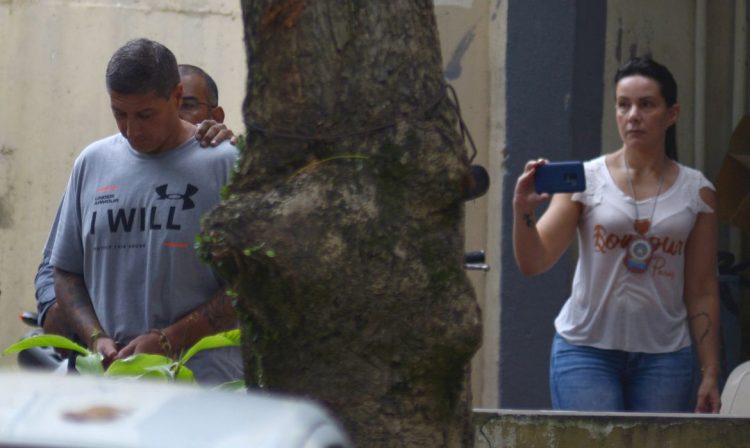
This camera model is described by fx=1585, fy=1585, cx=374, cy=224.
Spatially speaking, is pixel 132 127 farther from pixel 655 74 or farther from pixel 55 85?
pixel 55 85

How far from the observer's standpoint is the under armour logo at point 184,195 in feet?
15.6

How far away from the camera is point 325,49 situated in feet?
12.0

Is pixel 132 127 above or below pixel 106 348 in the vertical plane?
above

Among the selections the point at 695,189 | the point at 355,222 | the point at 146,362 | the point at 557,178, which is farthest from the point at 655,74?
the point at 355,222

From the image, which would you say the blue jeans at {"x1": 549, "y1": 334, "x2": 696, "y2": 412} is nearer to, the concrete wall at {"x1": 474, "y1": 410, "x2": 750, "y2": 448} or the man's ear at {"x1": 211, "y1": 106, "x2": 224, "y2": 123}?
the concrete wall at {"x1": 474, "y1": 410, "x2": 750, "y2": 448}

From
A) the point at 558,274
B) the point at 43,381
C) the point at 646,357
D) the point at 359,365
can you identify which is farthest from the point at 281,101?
the point at 558,274

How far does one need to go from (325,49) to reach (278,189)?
1.13 ft

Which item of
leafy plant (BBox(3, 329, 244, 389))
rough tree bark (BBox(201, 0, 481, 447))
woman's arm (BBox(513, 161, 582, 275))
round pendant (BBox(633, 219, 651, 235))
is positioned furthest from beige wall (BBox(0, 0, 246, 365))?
rough tree bark (BBox(201, 0, 481, 447))

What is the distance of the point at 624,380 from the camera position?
5.83 meters

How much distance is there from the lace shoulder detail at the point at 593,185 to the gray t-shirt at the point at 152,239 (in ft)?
5.17

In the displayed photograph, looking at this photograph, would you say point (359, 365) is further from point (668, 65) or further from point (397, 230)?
point (668, 65)

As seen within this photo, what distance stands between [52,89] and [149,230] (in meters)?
4.88

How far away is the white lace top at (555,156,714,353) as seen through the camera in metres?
5.79

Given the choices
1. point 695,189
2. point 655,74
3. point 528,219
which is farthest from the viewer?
point 655,74
